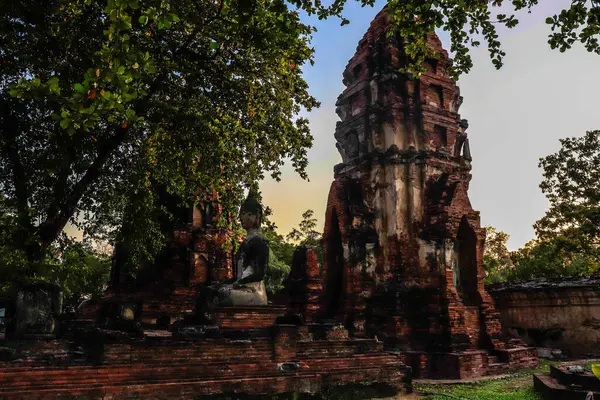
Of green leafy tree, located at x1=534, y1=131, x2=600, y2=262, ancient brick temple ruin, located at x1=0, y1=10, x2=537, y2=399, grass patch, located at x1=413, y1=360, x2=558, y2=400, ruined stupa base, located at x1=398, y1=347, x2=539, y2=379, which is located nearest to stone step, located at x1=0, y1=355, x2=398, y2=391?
ancient brick temple ruin, located at x1=0, y1=10, x2=537, y2=399

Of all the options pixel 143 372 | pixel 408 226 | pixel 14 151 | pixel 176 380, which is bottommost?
pixel 176 380

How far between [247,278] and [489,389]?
17.7 ft

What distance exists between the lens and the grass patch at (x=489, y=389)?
8.78 meters

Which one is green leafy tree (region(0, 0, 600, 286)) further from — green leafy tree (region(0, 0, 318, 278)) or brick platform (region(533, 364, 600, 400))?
brick platform (region(533, 364, 600, 400))

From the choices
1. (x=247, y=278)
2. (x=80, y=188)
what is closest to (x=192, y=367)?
(x=247, y=278)

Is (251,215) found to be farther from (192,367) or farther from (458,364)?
(458,364)

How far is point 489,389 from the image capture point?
33.0 feet

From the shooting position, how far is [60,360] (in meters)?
6.34

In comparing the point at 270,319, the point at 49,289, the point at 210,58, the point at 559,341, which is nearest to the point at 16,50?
the point at 210,58

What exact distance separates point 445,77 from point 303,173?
7420 mm

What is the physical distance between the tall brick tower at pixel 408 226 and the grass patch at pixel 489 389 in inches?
33.8

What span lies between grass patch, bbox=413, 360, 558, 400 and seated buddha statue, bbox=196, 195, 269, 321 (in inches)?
131

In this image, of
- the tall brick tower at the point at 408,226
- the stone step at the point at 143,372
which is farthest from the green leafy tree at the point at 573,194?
the stone step at the point at 143,372

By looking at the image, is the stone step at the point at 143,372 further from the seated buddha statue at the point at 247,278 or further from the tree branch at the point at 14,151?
the tree branch at the point at 14,151
